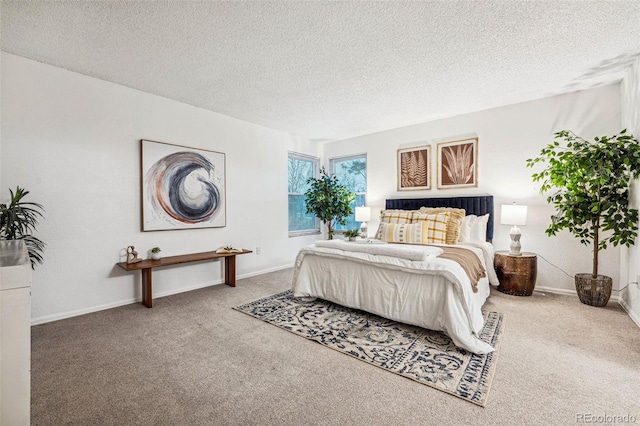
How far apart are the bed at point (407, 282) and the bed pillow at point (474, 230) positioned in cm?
5

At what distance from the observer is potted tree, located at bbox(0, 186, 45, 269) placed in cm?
239

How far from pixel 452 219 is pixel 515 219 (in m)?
0.70

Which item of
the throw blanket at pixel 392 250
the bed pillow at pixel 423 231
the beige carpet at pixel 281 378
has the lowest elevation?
the beige carpet at pixel 281 378

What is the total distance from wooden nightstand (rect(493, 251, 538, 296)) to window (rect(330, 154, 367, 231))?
260 cm

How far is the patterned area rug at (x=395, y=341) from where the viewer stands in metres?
1.88

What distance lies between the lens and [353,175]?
5840 mm

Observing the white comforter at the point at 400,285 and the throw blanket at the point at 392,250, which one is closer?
the white comforter at the point at 400,285

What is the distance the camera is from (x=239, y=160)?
461 centimetres

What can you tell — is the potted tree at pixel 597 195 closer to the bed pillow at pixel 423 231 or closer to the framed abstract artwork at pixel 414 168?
the bed pillow at pixel 423 231

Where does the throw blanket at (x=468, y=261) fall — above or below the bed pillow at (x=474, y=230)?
below

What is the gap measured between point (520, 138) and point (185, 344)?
4.58 meters

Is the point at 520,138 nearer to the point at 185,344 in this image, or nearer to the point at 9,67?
the point at 185,344

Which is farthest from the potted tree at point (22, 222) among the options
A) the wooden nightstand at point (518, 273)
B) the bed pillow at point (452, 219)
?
the wooden nightstand at point (518, 273)

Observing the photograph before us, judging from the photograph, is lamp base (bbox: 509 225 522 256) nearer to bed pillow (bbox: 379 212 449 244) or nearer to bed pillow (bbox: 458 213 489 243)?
bed pillow (bbox: 458 213 489 243)
